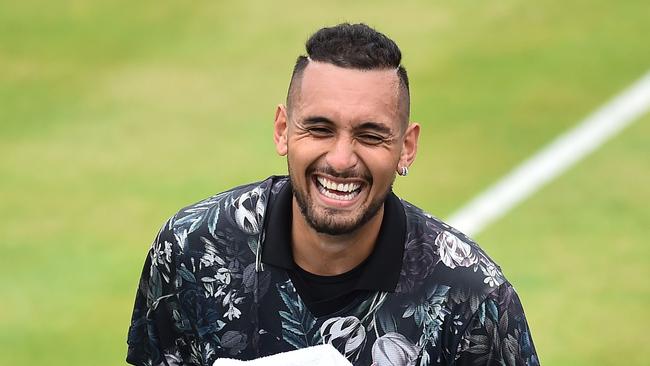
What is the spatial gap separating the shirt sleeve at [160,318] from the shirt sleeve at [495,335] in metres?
1.17

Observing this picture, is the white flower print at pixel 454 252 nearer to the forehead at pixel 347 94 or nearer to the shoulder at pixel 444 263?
the shoulder at pixel 444 263

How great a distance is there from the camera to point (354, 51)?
568 cm

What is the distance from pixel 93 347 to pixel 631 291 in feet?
11.6

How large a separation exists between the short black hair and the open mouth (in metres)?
0.35

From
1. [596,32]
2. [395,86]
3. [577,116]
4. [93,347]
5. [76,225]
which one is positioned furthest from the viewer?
[596,32]

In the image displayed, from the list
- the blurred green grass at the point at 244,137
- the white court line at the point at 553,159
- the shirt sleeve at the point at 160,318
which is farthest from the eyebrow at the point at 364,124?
the white court line at the point at 553,159

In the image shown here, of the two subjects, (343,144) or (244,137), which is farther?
(244,137)

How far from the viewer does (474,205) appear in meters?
11.1

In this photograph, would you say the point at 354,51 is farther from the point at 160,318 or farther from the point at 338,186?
the point at 160,318

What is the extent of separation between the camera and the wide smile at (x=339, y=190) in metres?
5.51

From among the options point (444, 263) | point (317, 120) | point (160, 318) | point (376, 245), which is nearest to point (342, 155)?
point (317, 120)

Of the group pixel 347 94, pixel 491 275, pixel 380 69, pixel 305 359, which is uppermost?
pixel 380 69

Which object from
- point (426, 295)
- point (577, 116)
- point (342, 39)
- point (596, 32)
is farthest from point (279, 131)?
point (596, 32)

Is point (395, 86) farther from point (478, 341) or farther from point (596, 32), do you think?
point (596, 32)
